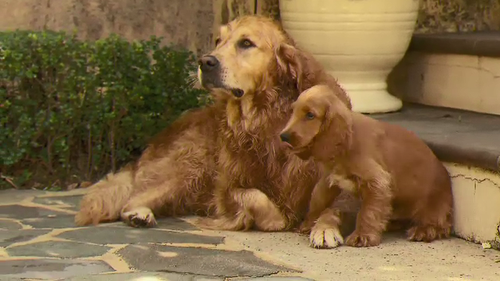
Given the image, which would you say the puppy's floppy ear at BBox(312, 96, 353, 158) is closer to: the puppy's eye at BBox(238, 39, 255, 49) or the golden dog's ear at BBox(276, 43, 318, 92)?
the golden dog's ear at BBox(276, 43, 318, 92)

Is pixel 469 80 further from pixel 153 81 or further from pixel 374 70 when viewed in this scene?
→ pixel 153 81

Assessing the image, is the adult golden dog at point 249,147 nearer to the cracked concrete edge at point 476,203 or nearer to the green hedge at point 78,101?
the cracked concrete edge at point 476,203

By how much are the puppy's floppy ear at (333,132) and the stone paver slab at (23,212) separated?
171 cm

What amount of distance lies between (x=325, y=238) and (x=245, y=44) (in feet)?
3.40

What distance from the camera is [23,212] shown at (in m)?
5.10

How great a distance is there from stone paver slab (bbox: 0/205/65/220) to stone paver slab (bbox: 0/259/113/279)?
1.01m

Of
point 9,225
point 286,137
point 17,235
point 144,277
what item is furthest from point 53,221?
point 286,137

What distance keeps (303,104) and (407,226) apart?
0.95 m

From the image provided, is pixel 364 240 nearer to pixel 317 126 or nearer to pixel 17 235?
pixel 317 126

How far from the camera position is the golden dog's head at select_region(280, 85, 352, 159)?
4.11 m

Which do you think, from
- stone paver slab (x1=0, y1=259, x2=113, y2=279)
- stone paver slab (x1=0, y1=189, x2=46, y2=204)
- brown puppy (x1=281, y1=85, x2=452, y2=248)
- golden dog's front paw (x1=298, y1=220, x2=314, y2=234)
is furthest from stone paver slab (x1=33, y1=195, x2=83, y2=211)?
brown puppy (x1=281, y1=85, x2=452, y2=248)

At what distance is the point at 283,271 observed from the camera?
3.89 m

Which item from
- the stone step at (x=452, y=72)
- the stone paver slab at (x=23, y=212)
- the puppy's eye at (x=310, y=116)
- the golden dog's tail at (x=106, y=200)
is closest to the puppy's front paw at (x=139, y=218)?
the golden dog's tail at (x=106, y=200)

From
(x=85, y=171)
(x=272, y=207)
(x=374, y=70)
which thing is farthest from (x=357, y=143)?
(x=85, y=171)
